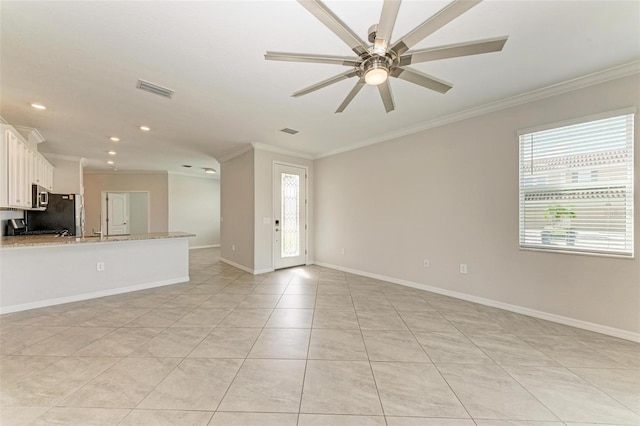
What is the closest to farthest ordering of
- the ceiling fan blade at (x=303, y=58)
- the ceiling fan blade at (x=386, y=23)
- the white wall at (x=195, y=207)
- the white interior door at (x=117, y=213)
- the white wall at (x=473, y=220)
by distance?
the ceiling fan blade at (x=386, y=23) < the ceiling fan blade at (x=303, y=58) < the white wall at (x=473, y=220) < the white interior door at (x=117, y=213) < the white wall at (x=195, y=207)

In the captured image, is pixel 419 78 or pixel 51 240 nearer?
pixel 419 78

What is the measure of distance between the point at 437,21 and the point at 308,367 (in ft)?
8.17

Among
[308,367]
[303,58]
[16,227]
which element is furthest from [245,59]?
[16,227]

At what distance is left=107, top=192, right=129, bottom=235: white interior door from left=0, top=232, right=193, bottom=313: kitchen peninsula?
4.53m

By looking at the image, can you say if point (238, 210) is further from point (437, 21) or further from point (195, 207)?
point (437, 21)

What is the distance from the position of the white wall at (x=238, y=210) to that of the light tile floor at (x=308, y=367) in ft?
6.72

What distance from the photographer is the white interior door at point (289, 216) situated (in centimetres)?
521

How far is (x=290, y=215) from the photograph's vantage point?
5.47 metres

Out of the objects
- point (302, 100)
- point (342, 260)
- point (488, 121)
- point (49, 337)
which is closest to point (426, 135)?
point (488, 121)

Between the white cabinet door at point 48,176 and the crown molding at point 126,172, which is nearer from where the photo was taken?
the white cabinet door at point 48,176

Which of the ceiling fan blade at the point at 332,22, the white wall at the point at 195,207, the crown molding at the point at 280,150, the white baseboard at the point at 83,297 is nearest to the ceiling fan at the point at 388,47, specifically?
the ceiling fan blade at the point at 332,22

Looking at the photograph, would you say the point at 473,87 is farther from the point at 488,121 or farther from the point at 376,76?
the point at 376,76

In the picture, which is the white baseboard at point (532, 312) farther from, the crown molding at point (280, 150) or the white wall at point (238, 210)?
the crown molding at point (280, 150)

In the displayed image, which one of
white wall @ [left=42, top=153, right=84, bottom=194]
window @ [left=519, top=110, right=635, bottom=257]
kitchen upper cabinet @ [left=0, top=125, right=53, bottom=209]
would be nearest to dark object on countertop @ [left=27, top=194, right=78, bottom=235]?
white wall @ [left=42, top=153, right=84, bottom=194]
